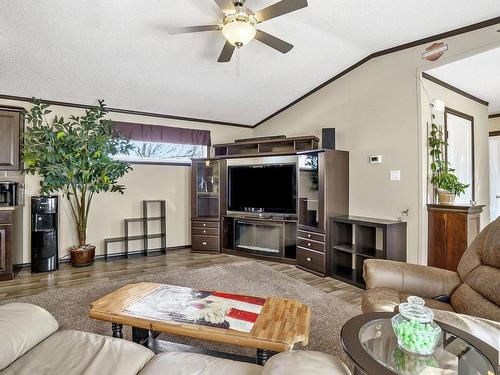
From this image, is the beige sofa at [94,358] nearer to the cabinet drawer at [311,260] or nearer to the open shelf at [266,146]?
the cabinet drawer at [311,260]

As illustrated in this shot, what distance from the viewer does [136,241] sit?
4875 millimetres

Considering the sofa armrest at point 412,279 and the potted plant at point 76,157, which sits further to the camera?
the potted plant at point 76,157

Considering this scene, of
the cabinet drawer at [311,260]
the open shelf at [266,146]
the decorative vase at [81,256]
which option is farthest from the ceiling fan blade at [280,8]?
the decorative vase at [81,256]

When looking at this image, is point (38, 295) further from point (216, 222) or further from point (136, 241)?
A: point (216, 222)

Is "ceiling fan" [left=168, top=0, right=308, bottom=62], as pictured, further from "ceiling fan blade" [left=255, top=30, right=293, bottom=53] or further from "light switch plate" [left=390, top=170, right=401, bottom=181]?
"light switch plate" [left=390, top=170, right=401, bottom=181]

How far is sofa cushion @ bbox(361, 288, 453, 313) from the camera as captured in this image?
1.72 metres

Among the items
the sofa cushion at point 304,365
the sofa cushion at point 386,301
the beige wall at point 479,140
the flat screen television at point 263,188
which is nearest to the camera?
the sofa cushion at point 304,365

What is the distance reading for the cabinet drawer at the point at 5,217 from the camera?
3.49 m

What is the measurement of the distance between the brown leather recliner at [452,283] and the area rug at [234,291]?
20.9 inches

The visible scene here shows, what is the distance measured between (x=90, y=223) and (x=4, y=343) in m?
3.69

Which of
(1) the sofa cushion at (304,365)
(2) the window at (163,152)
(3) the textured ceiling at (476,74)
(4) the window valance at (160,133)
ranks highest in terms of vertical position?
(3) the textured ceiling at (476,74)

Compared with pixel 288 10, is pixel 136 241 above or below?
below

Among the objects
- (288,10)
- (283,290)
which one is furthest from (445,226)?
(288,10)

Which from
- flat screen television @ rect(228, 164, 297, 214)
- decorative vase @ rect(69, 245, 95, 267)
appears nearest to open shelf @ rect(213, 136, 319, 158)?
flat screen television @ rect(228, 164, 297, 214)
